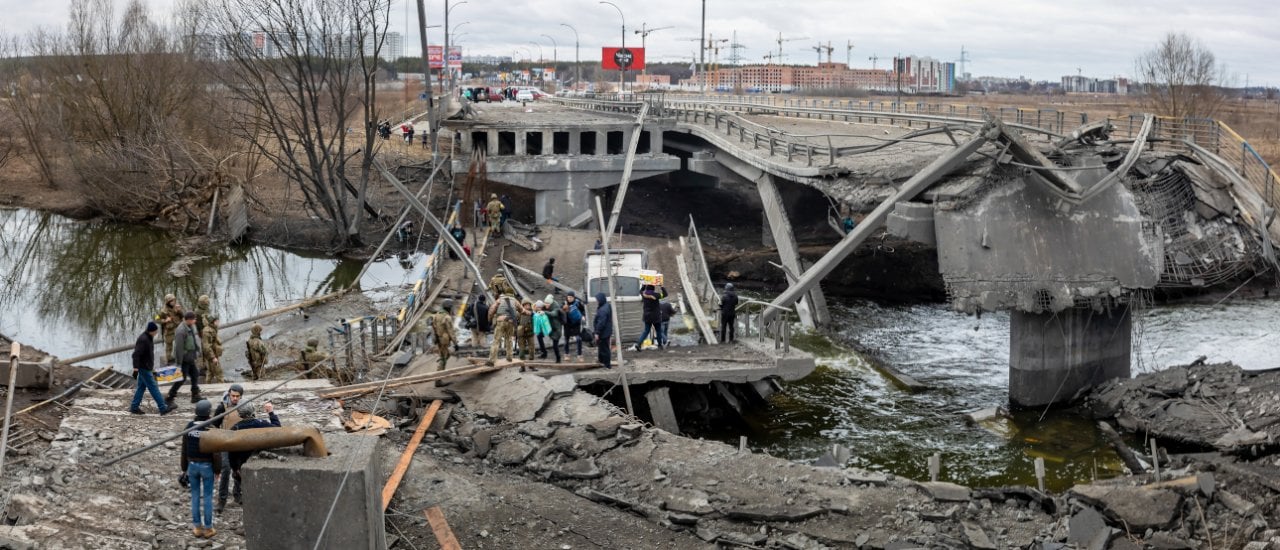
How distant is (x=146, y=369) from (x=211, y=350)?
3853 millimetres

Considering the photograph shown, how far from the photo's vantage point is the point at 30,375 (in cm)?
1717

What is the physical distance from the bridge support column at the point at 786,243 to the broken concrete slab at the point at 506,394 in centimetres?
1614

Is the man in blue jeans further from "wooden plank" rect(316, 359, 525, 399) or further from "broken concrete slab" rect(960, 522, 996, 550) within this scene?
"broken concrete slab" rect(960, 522, 996, 550)

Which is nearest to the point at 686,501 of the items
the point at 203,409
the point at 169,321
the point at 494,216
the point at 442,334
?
the point at 203,409

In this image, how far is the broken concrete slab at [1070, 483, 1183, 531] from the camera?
14.4 metres

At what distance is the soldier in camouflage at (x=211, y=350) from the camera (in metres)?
18.8

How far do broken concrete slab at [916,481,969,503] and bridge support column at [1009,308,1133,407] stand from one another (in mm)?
10977

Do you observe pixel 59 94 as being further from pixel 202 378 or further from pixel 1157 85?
pixel 1157 85

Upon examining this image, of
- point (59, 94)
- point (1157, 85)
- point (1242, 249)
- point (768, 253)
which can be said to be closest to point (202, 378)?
point (1242, 249)

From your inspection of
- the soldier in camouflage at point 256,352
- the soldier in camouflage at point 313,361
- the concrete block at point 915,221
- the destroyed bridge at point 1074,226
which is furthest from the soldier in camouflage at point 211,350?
the concrete block at point 915,221

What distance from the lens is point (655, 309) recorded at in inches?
883

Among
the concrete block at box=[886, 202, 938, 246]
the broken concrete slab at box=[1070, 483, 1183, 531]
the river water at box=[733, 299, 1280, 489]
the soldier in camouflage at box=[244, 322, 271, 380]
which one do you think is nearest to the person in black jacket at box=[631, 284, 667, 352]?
the river water at box=[733, 299, 1280, 489]

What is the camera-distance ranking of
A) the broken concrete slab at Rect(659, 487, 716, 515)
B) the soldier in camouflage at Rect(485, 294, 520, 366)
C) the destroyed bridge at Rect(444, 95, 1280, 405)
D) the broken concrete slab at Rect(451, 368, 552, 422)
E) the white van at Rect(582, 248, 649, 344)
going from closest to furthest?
the broken concrete slab at Rect(659, 487, 716, 515), the broken concrete slab at Rect(451, 368, 552, 422), the soldier in camouflage at Rect(485, 294, 520, 366), the destroyed bridge at Rect(444, 95, 1280, 405), the white van at Rect(582, 248, 649, 344)

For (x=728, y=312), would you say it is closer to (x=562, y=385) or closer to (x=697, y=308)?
(x=697, y=308)
